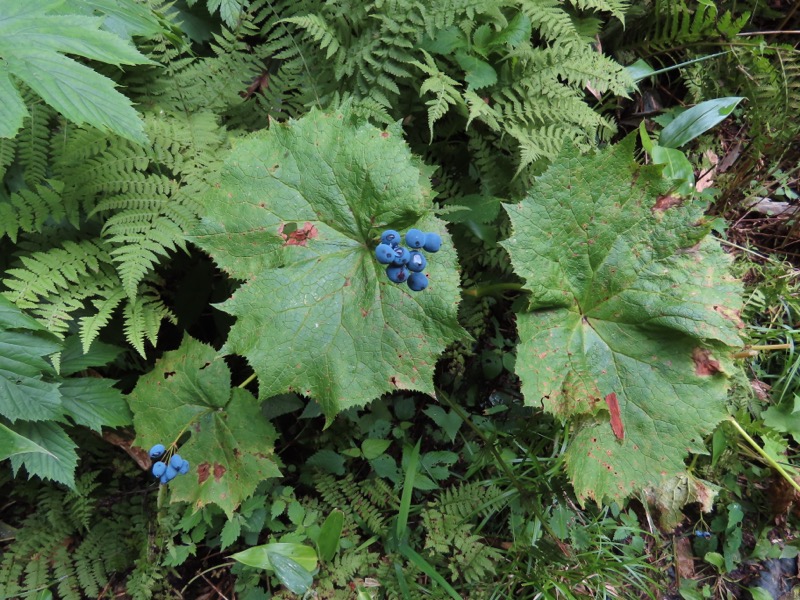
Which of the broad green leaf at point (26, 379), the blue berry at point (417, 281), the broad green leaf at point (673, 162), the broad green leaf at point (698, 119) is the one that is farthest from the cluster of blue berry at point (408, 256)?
the broad green leaf at point (698, 119)

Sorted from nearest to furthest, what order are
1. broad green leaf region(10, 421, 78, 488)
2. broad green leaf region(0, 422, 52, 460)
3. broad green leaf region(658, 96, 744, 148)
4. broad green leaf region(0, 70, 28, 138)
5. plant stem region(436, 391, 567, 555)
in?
broad green leaf region(0, 70, 28, 138)
broad green leaf region(0, 422, 52, 460)
broad green leaf region(10, 421, 78, 488)
plant stem region(436, 391, 567, 555)
broad green leaf region(658, 96, 744, 148)

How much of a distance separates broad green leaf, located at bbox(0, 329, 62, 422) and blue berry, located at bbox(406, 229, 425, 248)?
1.35 meters

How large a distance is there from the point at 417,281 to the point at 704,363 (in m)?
1.09

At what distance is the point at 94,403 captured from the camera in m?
2.15

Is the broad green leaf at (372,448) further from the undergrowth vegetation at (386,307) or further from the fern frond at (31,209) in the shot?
the fern frond at (31,209)

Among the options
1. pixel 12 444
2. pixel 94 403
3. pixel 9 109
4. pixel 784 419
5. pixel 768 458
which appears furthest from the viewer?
pixel 784 419

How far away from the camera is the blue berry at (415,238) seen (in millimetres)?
1586

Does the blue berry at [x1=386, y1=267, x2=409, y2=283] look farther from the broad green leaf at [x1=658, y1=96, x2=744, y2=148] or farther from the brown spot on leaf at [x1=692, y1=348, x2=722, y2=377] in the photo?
the broad green leaf at [x1=658, y1=96, x2=744, y2=148]

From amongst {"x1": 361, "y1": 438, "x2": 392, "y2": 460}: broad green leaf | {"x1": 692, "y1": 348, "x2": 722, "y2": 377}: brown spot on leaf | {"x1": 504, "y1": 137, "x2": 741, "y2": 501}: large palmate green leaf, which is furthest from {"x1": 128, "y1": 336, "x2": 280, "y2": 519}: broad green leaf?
{"x1": 692, "y1": 348, "x2": 722, "y2": 377}: brown spot on leaf

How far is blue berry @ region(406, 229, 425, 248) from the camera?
159 centimetres

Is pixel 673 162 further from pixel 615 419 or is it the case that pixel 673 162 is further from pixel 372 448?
pixel 372 448

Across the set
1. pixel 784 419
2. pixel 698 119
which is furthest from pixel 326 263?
pixel 784 419

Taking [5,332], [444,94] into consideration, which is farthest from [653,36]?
[5,332]

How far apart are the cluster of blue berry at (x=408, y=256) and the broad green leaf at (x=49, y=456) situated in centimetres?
153
